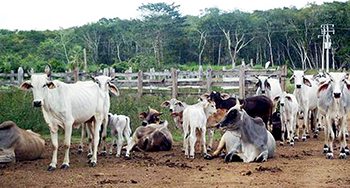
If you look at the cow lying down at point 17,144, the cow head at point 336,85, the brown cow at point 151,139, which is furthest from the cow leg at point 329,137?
the cow lying down at point 17,144

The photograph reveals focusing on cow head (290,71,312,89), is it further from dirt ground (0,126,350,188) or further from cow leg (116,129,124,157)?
cow leg (116,129,124,157)

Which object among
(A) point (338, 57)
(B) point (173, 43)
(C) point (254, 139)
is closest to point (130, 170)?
(C) point (254, 139)

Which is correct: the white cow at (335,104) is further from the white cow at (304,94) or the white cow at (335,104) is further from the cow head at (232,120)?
the white cow at (304,94)

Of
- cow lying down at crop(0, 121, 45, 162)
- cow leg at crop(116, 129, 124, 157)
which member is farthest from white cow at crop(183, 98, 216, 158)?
cow lying down at crop(0, 121, 45, 162)

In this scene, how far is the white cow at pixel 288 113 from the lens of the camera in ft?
50.0

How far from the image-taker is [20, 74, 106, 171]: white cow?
11.1m

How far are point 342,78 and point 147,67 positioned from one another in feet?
132

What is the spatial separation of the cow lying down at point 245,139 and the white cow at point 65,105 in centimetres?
265

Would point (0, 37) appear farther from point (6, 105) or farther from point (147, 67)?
point (6, 105)

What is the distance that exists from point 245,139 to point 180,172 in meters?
2.03

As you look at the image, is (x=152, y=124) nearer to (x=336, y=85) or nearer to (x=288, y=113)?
(x=288, y=113)

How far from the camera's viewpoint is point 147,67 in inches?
2047

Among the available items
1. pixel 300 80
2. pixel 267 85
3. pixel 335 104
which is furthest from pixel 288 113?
pixel 335 104

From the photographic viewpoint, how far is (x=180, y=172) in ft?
34.8
